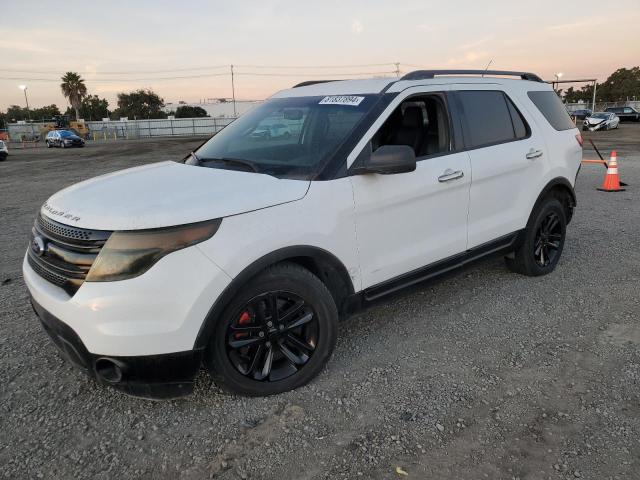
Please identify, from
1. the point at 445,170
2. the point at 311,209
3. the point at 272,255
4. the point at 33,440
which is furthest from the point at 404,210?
the point at 33,440

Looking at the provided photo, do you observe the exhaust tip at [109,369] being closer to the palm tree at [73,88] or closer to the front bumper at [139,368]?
the front bumper at [139,368]

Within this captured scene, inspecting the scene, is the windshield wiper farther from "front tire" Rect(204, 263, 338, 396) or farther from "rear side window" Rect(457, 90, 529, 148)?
"rear side window" Rect(457, 90, 529, 148)

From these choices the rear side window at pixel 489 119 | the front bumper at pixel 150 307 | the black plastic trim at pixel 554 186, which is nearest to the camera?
the front bumper at pixel 150 307

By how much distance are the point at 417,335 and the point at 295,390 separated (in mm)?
1144

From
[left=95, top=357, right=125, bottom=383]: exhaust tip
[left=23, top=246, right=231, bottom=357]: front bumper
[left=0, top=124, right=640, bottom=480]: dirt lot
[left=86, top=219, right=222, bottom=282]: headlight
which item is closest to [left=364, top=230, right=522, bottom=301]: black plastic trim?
[left=0, top=124, right=640, bottom=480]: dirt lot

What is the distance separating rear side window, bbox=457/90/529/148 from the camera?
154 inches

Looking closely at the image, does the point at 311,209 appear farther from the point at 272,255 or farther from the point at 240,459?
the point at 240,459

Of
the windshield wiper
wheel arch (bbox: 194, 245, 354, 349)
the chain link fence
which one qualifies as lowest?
the chain link fence

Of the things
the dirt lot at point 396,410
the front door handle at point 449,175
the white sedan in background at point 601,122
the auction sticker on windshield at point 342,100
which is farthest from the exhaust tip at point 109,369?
the white sedan in background at point 601,122

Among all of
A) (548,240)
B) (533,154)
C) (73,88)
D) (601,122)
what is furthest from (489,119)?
Answer: (73,88)

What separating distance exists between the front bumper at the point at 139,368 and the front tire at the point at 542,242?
3.28 meters

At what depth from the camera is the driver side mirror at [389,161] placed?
3.01 meters

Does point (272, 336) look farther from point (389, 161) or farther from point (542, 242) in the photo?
point (542, 242)

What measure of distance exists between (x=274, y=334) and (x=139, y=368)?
74 cm
